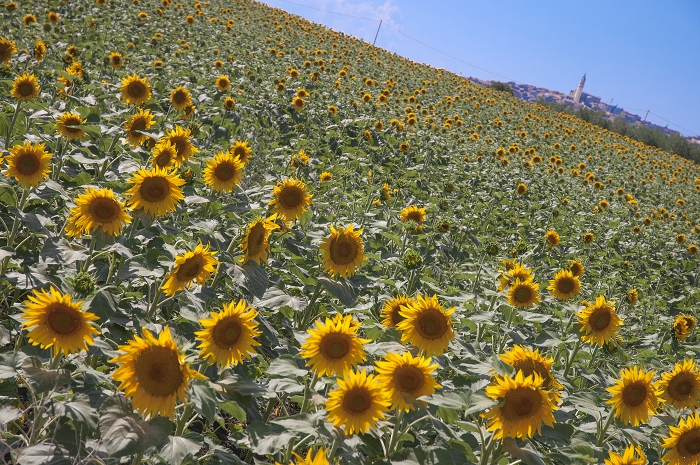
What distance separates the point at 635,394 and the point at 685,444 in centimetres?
29

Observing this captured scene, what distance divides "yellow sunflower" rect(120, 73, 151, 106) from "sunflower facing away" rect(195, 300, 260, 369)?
297 cm

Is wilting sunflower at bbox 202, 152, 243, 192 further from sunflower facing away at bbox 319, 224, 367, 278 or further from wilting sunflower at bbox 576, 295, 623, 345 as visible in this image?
wilting sunflower at bbox 576, 295, 623, 345

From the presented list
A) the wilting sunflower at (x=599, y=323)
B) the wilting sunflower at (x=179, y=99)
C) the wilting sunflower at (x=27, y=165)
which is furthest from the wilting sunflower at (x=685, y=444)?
the wilting sunflower at (x=179, y=99)

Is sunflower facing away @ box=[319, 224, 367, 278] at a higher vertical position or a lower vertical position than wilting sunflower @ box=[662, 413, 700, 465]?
higher

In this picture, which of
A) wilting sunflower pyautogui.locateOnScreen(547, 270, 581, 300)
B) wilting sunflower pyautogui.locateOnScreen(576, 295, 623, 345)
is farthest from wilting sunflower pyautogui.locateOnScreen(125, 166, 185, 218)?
wilting sunflower pyautogui.locateOnScreen(547, 270, 581, 300)

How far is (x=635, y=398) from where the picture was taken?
2.60 meters

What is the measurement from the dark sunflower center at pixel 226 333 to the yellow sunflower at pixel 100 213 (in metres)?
0.86

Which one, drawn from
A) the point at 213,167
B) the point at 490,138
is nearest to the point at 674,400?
the point at 213,167

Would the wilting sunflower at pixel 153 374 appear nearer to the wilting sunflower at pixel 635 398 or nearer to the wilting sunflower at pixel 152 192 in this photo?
the wilting sunflower at pixel 152 192

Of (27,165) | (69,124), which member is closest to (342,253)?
(27,165)

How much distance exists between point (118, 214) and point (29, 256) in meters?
0.88

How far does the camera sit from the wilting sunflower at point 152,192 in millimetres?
2645

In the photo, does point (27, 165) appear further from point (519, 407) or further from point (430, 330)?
point (519, 407)

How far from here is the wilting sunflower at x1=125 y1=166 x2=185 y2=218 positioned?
104 inches
